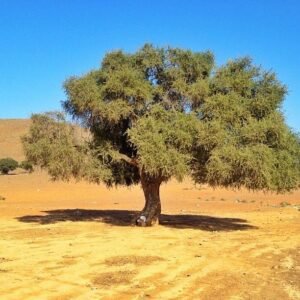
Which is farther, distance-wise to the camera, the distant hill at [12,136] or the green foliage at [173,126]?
the distant hill at [12,136]

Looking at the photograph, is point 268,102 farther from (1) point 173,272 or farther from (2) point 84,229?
(1) point 173,272

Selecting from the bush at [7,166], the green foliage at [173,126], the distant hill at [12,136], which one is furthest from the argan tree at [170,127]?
the distant hill at [12,136]

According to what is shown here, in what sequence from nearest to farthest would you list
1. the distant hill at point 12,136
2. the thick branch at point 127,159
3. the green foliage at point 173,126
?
the green foliage at point 173,126, the thick branch at point 127,159, the distant hill at point 12,136

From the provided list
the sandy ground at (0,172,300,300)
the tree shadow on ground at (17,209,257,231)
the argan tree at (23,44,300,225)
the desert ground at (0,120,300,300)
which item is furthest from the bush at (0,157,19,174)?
the argan tree at (23,44,300,225)

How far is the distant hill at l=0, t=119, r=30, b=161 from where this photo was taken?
103 m

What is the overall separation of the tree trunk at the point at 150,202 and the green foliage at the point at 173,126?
86 cm

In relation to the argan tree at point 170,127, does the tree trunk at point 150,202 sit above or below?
below

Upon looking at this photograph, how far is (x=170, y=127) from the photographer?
1883 centimetres

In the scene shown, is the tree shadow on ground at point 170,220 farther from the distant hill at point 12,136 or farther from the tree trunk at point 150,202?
the distant hill at point 12,136

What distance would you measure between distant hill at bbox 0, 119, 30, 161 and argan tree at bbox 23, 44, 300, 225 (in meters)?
78.3

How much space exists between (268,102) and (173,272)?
10207mm

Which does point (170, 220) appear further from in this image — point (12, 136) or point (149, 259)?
point (12, 136)

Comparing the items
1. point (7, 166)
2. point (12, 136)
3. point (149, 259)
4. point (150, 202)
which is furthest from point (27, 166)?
point (12, 136)

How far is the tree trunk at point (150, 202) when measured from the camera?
68.2ft
